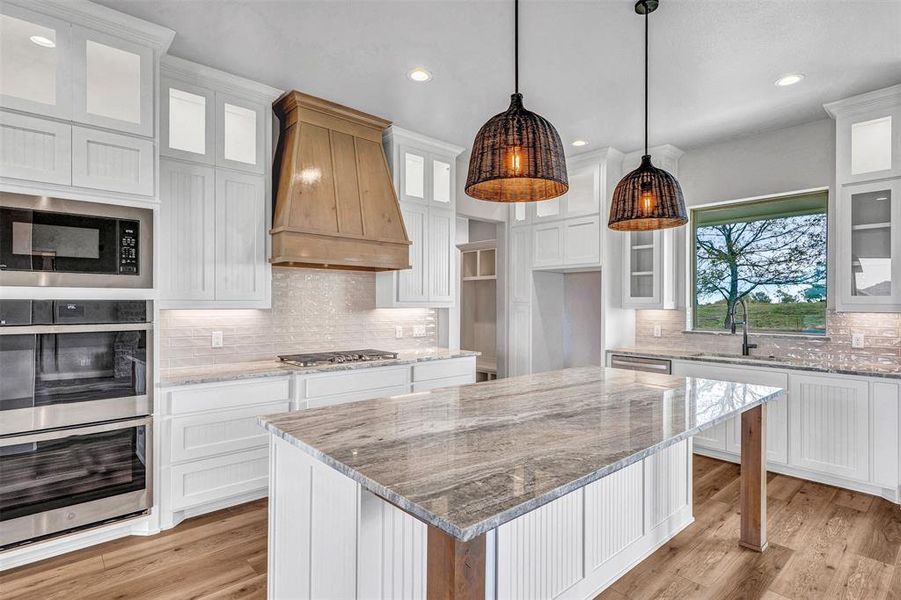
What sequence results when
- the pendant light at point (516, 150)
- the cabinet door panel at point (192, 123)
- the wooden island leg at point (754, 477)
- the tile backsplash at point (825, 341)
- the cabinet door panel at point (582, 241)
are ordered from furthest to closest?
1. the cabinet door panel at point (582, 241)
2. the tile backsplash at point (825, 341)
3. the cabinet door panel at point (192, 123)
4. the wooden island leg at point (754, 477)
5. the pendant light at point (516, 150)

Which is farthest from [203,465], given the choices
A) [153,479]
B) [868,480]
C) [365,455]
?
[868,480]

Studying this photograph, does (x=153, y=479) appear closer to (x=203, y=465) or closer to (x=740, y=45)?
(x=203, y=465)

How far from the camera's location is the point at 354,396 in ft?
11.3

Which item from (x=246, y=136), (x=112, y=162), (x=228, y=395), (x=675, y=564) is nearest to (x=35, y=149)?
(x=112, y=162)

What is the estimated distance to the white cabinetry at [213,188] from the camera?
2.98m

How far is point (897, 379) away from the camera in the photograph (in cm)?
310

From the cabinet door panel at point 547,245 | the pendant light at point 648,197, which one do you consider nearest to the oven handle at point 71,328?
the pendant light at point 648,197

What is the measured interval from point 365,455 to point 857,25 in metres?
3.28

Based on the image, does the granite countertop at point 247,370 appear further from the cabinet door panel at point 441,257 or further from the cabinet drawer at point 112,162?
the cabinet drawer at point 112,162

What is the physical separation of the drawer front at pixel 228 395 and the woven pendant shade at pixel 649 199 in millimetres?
2292

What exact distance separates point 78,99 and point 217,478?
7.23 feet

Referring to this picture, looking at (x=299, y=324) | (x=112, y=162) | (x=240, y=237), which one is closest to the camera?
(x=112, y=162)

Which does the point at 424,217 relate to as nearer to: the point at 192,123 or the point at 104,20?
the point at 192,123

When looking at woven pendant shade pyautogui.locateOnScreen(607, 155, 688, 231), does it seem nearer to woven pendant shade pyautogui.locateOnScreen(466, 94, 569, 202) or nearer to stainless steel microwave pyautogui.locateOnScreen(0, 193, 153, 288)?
woven pendant shade pyautogui.locateOnScreen(466, 94, 569, 202)
